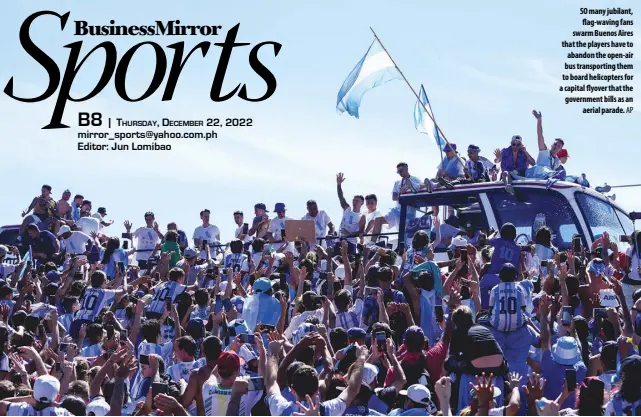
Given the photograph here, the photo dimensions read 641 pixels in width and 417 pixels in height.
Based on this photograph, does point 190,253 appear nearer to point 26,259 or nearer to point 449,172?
point 26,259

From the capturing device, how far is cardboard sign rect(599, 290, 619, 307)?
1170 cm

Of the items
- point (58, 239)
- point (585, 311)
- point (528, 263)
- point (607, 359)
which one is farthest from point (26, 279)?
point (607, 359)

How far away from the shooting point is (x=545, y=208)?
642 inches

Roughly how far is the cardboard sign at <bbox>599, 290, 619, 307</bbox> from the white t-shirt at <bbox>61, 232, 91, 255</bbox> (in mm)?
9970

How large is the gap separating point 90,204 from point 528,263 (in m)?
9.12

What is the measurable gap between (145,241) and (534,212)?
6.73 m

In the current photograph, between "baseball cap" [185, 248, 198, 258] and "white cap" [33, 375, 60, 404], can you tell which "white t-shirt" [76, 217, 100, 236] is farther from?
"white cap" [33, 375, 60, 404]

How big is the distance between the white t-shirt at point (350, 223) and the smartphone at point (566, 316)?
274 inches

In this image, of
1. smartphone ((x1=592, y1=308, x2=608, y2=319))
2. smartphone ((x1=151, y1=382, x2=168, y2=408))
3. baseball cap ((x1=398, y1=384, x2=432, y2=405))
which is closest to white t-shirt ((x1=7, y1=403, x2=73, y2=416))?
smartphone ((x1=151, y1=382, x2=168, y2=408))

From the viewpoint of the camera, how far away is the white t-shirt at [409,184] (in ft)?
57.4

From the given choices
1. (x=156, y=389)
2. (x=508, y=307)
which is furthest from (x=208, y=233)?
(x=156, y=389)

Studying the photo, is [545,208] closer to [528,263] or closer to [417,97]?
[528,263]

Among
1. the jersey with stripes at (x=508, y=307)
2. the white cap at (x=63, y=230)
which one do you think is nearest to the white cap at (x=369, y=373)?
the jersey with stripes at (x=508, y=307)

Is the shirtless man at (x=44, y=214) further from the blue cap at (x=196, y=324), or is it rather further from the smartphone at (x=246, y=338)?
the smartphone at (x=246, y=338)
